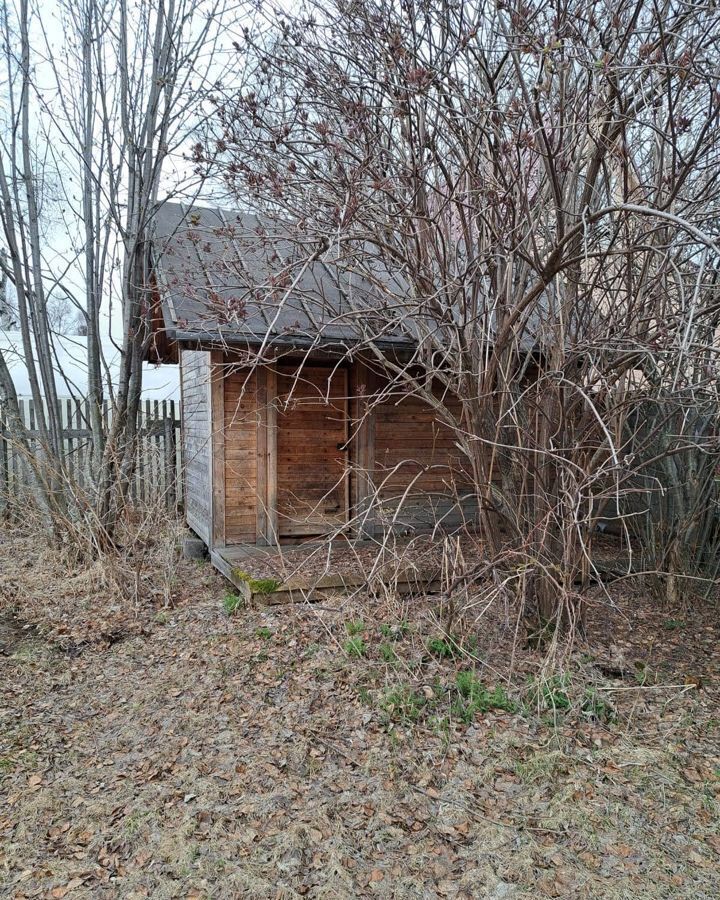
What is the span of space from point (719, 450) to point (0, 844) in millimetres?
5416

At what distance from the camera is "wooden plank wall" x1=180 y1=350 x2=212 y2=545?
7.47 m

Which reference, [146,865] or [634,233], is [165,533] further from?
[634,233]

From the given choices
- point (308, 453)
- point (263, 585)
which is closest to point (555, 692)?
point (263, 585)

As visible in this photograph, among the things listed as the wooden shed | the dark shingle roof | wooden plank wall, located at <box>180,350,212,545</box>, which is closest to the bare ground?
the wooden shed

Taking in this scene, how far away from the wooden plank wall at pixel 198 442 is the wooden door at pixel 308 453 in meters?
0.87

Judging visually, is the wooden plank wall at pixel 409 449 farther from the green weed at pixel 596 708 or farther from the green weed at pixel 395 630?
the green weed at pixel 596 708

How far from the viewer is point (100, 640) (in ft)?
17.5

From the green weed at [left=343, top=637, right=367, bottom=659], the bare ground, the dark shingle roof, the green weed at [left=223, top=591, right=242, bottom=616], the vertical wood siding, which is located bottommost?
the bare ground

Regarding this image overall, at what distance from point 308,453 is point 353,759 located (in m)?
4.69

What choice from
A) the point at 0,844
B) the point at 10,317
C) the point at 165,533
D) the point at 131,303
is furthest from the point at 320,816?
the point at 10,317

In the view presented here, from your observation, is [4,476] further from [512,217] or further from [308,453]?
[512,217]

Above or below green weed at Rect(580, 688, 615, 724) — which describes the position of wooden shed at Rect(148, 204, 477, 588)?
above

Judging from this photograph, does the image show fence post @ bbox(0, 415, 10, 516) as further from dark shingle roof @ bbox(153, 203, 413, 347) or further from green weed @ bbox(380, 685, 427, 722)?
green weed @ bbox(380, 685, 427, 722)

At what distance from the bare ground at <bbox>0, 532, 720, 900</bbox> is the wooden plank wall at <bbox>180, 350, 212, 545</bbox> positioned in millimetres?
2334
